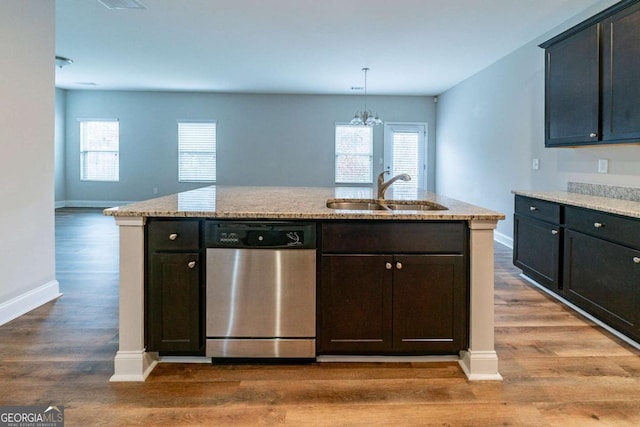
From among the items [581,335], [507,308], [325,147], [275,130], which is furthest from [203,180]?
[581,335]

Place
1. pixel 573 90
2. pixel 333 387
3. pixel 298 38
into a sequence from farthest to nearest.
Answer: pixel 298 38, pixel 573 90, pixel 333 387

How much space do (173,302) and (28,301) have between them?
1.69m

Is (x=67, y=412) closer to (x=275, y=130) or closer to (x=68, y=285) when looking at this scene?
(x=68, y=285)

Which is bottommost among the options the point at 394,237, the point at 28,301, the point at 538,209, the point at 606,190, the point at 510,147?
the point at 28,301

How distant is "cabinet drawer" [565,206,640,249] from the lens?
98.6 inches

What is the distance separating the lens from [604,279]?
278cm

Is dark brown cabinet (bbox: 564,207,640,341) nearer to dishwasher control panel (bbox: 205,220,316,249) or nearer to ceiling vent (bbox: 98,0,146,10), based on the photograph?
dishwasher control panel (bbox: 205,220,316,249)

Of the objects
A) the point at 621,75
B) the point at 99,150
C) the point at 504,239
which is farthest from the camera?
the point at 99,150

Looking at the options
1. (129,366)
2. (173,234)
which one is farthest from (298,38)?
(129,366)

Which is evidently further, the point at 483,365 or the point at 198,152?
the point at 198,152

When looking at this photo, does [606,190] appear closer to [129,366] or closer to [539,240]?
[539,240]

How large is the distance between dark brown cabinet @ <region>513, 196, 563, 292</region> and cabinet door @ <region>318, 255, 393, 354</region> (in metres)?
1.96

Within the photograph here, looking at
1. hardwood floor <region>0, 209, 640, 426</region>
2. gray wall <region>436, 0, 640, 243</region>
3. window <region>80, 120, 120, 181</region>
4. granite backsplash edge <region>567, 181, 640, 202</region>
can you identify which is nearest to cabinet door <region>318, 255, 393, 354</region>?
hardwood floor <region>0, 209, 640, 426</region>

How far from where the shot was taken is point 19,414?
Result: 1.76 m
